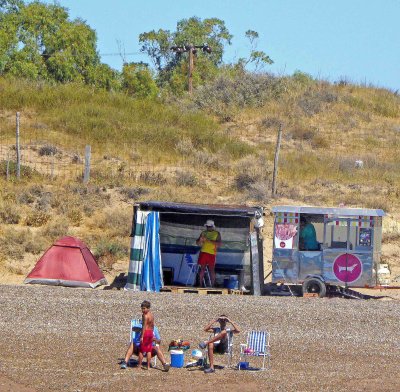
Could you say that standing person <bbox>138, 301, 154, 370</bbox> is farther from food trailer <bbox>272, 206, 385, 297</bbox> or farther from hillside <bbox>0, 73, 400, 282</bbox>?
hillside <bbox>0, 73, 400, 282</bbox>

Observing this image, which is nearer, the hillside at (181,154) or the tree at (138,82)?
the hillside at (181,154)

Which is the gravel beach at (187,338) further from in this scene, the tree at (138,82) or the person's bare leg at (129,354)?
the tree at (138,82)

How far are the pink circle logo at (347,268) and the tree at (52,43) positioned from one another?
2763 centimetres

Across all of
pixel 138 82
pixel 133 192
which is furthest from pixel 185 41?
pixel 133 192

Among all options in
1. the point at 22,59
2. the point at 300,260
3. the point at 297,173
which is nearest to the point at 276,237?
the point at 300,260

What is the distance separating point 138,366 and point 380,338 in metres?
4.73

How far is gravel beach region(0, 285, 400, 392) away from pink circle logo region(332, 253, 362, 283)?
47 centimetres

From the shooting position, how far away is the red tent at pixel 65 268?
68.4 ft

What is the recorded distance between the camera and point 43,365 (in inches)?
547

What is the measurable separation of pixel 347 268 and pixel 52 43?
29.9 meters

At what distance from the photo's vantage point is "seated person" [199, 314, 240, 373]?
45.1 feet

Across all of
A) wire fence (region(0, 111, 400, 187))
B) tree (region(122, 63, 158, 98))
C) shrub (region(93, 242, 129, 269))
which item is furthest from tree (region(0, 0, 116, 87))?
shrub (region(93, 242, 129, 269))

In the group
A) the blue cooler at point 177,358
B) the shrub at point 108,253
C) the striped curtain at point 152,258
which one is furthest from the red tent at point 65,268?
the blue cooler at point 177,358

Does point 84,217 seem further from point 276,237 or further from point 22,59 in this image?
point 22,59
